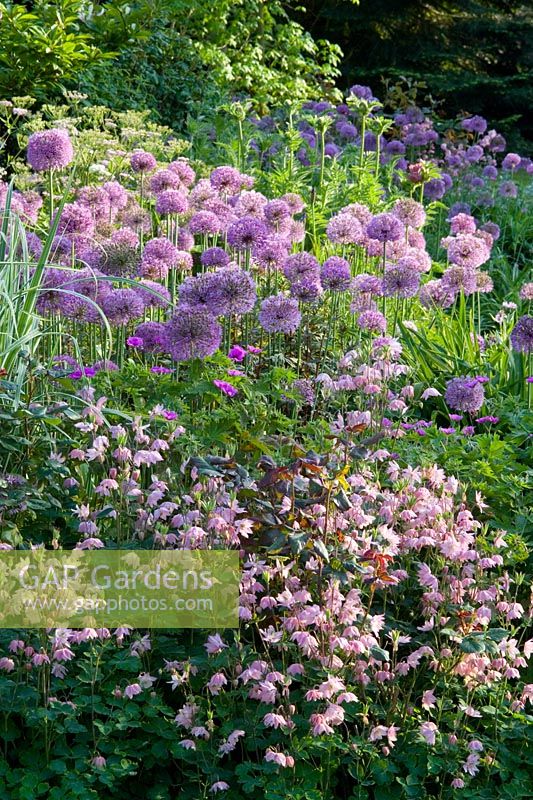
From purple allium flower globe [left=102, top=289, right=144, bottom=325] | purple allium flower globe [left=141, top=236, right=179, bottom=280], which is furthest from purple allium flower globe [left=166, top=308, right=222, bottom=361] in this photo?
purple allium flower globe [left=141, top=236, right=179, bottom=280]

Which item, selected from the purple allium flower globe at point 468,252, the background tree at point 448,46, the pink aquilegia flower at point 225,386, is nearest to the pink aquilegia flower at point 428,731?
the pink aquilegia flower at point 225,386

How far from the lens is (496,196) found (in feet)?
30.2

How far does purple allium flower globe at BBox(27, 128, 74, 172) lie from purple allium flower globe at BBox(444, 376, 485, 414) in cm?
191

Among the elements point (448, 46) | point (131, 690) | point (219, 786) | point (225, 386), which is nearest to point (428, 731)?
point (219, 786)

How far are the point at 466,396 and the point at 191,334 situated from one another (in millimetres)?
1063

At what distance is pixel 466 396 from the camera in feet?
12.1

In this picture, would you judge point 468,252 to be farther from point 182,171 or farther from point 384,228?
point 182,171

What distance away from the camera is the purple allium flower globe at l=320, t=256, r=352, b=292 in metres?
4.17

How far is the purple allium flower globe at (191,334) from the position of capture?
11.2ft

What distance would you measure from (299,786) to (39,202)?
3235mm

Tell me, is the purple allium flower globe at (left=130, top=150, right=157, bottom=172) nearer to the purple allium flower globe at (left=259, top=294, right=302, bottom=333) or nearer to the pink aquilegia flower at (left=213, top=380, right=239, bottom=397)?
the purple allium flower globe at (left=259, top=294, right=302, bottom=333)

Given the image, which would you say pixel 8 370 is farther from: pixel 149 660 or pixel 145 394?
pixel 149 660

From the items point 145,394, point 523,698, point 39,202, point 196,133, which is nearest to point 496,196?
point 196,133

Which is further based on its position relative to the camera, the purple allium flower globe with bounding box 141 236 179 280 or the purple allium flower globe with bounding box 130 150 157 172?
the purple allium flower globe with bounding box 130 150 157 172
